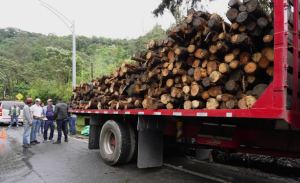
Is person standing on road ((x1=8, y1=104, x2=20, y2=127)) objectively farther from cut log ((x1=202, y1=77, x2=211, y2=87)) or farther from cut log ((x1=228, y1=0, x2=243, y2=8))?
cut log ((x1=228, y1=0, x2=243, y2=8))

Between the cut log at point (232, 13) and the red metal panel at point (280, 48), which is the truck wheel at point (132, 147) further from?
the red metal panel at point (280, 48)

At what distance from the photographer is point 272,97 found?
9.29 feet

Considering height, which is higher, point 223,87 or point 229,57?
point 229,57

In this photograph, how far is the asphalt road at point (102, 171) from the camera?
4832 mm

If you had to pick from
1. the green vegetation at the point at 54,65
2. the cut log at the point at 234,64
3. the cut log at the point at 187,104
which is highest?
the green vegetation at the point at 54,65

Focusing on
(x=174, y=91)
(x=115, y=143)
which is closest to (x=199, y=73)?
(x=174, y=91)

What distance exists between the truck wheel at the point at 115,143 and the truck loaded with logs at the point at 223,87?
27 mm

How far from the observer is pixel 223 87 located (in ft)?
12.6

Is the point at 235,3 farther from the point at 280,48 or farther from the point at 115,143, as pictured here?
the point at 115,143

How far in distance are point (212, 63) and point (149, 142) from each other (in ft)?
7.41

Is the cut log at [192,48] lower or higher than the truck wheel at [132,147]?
higher

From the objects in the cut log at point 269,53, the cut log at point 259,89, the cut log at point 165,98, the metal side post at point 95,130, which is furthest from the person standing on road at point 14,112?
the cut log at point 269,53

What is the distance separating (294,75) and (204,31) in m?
1.64

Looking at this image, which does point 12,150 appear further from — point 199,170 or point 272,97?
point 272,97
